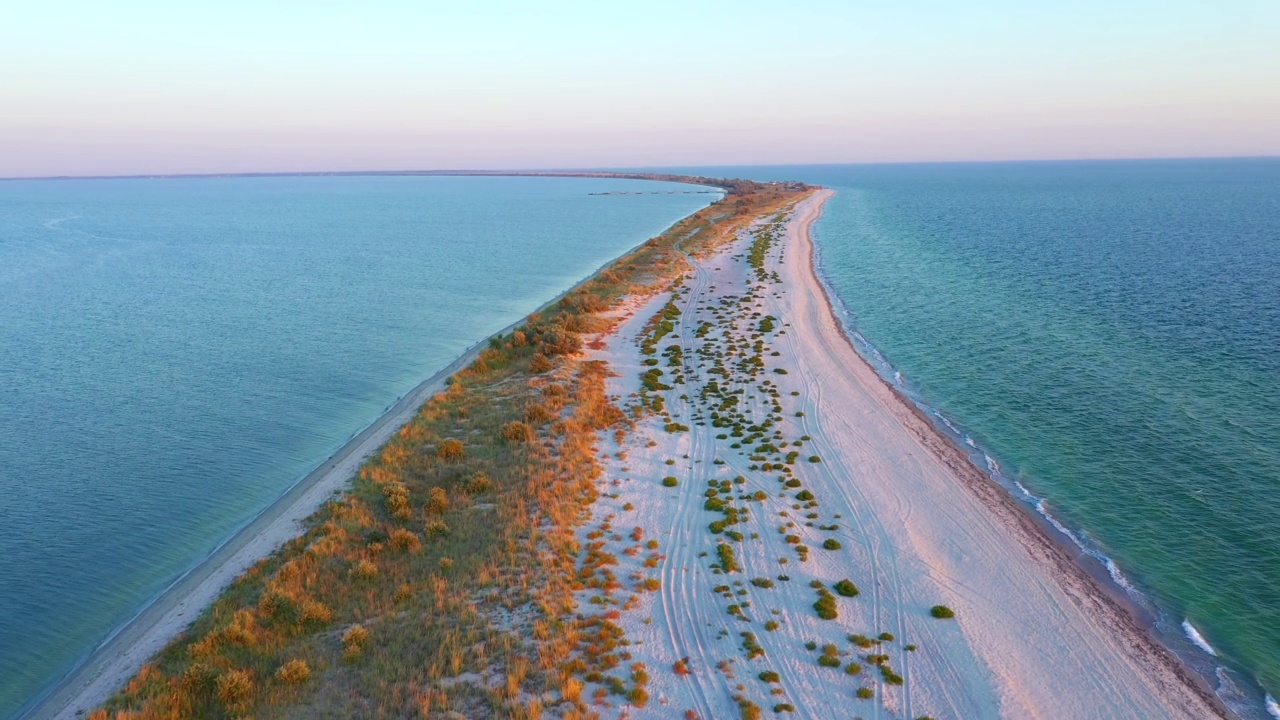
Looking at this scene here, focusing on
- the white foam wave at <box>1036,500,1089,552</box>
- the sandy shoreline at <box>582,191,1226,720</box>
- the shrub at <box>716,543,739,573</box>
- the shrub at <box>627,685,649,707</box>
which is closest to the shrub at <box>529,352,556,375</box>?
the sandy shoreline at <box>582,191,1226,720</box>

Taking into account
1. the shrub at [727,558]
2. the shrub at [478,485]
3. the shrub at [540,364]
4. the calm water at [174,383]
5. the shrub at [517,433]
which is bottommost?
the calm water at [174,383]

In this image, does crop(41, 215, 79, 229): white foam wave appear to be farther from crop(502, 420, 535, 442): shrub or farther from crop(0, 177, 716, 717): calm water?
crop(502, 420, 535, 442): shrub

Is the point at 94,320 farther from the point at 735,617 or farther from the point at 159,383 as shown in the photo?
the point at 735,617

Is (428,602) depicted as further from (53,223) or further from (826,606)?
(53,223)

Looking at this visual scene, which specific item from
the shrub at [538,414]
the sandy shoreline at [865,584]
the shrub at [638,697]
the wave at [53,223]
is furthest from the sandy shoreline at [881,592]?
the wave at [53,223]

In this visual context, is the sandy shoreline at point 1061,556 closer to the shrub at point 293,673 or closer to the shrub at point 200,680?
the shrub at point 293,673
